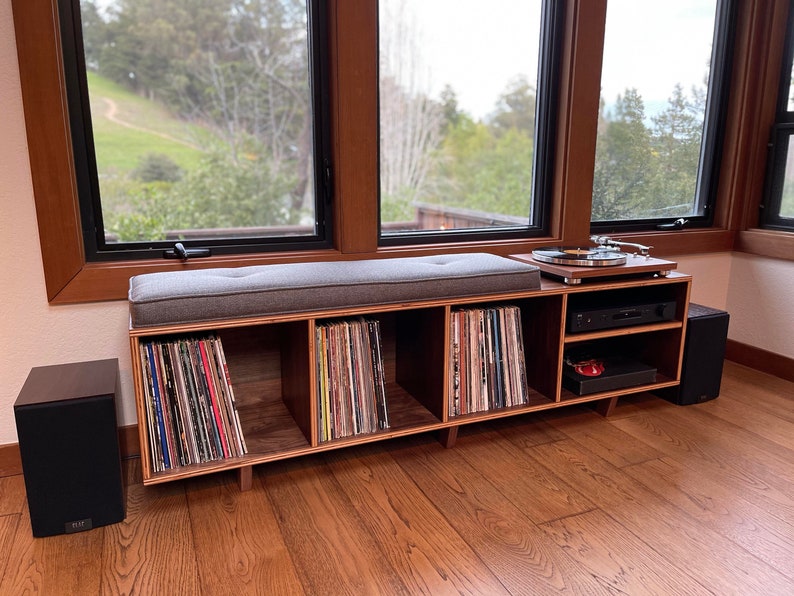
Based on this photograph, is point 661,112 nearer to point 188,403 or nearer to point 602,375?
point 602,375

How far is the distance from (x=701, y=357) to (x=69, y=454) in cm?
212

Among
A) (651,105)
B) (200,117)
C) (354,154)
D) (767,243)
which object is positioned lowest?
(767,243)

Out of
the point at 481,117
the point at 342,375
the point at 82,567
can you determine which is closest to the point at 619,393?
the point at 342,375

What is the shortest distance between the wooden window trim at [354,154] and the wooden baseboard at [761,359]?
1.56 ft

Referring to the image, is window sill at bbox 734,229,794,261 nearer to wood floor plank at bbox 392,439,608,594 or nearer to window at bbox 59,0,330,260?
wood floor plank at bbox 392,439,608,594

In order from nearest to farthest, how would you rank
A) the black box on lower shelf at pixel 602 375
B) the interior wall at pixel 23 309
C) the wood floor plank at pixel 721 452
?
the interior wall at pixel 23 309
the wood floor plank at pixel 721 452
the black box on lower shelf at pixel 602 375

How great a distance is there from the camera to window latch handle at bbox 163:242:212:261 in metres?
1.90

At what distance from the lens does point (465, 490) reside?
1730 millimetres

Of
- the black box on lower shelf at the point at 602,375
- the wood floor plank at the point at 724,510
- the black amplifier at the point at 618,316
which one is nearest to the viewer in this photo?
the wood floor plank at the point at 724,510

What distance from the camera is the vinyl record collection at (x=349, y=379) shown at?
5.68 ft

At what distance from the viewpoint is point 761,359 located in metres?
2.72

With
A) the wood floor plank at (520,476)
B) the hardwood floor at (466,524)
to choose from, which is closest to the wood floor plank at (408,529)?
the hardwood floor at (466,524)

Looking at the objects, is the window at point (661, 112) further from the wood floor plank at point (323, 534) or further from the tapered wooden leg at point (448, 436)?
the wood floor plank at point (323, 534)

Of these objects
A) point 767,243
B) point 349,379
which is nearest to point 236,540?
point 349,379
